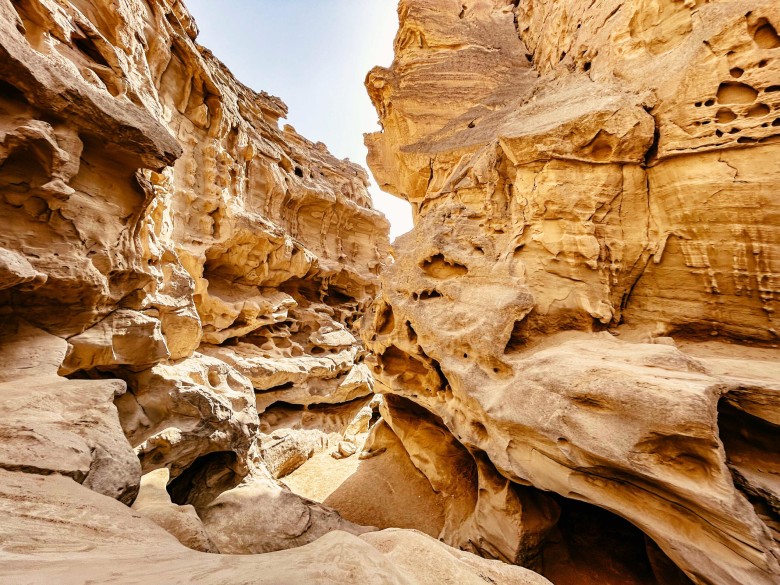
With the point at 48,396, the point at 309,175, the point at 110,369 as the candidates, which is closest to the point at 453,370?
the point at 48,396

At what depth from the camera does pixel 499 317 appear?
13.9 feet

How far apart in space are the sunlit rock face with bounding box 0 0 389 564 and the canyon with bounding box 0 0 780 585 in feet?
0.12

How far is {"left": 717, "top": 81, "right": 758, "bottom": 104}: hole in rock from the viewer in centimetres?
353

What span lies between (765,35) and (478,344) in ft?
16.7

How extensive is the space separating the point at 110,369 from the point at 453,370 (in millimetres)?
5928

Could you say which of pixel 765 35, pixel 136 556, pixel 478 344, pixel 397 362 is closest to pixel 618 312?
pixel 478 344

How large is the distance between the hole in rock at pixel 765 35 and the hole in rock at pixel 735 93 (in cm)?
48

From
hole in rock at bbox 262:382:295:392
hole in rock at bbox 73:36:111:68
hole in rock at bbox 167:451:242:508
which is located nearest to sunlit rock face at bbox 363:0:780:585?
hole in rock at bbox 167:451:242:508

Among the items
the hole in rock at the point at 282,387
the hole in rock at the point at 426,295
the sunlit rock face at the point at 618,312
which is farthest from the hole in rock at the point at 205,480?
the hole in rock at the point at 426,295

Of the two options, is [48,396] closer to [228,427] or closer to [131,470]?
[131,470]

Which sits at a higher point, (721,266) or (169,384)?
(721,266)

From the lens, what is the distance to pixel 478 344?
426cm

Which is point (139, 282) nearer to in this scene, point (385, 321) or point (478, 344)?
point (385, 321)

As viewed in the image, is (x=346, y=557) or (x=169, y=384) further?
(x=169, y=384)
